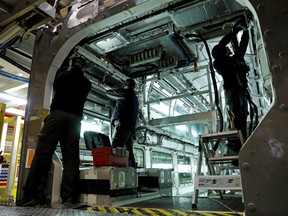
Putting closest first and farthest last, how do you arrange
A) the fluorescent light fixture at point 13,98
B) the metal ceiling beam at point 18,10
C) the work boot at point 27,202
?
1. the work boot at point 27,202
2. the metal ceiling beam at point 18,10
3. the fluorescent light fixture at point 13,98

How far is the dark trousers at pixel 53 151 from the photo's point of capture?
8.19 feet

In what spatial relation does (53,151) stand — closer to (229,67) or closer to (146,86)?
(229,67)

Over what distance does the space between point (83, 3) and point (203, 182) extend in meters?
2.69

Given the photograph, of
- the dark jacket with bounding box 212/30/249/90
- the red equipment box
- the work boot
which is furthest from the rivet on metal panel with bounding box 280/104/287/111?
the work boot

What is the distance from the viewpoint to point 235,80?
9.91 ft

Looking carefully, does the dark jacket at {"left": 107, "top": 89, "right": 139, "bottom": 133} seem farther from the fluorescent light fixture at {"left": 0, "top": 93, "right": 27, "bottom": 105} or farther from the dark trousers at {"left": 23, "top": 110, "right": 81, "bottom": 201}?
the fluorescent light fixture at {"left": 0, "top": 93, "right": 27, "bottom": 105}

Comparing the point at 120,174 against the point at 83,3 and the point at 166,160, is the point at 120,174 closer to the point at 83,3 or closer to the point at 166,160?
the point at 83,3

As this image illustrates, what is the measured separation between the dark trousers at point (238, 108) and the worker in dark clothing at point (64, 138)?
191cm

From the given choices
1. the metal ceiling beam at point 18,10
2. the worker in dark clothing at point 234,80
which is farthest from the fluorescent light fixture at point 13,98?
the worker in dark clothing at point 234,80

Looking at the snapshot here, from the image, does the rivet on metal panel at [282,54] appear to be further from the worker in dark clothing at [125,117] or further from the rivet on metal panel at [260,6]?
the worker in dark clothing at [125,117]

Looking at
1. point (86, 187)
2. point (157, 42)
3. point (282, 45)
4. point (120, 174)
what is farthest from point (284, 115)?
point (157, 42)

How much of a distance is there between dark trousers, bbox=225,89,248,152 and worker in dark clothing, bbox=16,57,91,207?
75.2 inches

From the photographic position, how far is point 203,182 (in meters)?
2.24

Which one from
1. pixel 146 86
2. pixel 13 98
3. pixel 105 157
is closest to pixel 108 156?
pixel 105 157
